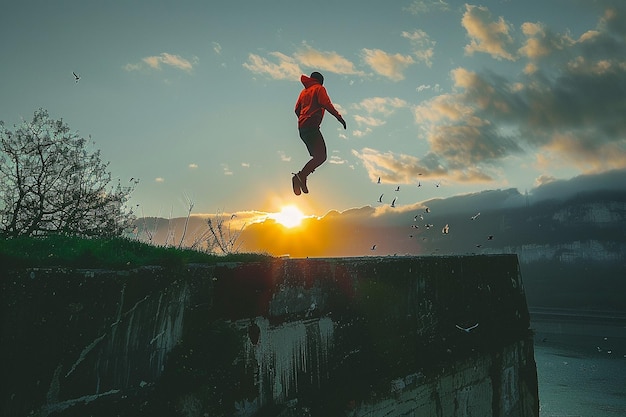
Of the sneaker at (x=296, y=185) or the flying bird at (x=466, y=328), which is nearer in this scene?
the flying bird at (x=466, y=328)

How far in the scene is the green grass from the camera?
2199 millimetres

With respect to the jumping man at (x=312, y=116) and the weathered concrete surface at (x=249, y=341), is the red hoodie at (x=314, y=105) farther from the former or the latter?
the weathered concrete surface at (x=249, y=341)

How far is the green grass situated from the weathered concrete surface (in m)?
0.10

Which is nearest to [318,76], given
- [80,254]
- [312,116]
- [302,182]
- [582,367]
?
[312,116]

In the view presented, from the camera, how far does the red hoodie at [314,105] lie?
17.9ft

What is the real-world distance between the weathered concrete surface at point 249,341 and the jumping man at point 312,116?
2161mm

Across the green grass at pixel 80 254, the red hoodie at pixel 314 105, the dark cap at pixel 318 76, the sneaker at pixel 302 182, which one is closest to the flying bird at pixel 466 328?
the sneaker at pixel 302 182

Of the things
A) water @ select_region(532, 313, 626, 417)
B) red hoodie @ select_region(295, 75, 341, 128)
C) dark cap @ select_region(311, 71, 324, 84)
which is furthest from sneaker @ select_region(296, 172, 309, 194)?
water @ select_region(532, 313, 626, 417)

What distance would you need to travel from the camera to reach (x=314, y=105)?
5512mm

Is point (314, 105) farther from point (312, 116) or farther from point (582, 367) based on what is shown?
point (582, 367)

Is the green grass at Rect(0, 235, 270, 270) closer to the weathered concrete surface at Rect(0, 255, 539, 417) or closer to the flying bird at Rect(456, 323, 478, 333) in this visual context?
the weathered concrete surface at Rect(0, 255, 539, 417)

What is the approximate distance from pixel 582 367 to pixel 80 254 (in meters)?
84.3

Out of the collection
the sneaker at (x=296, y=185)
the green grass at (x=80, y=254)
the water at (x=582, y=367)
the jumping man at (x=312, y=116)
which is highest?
the jumping man at (x=312, y=116)

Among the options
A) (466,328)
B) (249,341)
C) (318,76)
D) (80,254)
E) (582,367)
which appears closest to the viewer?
(80,254)
